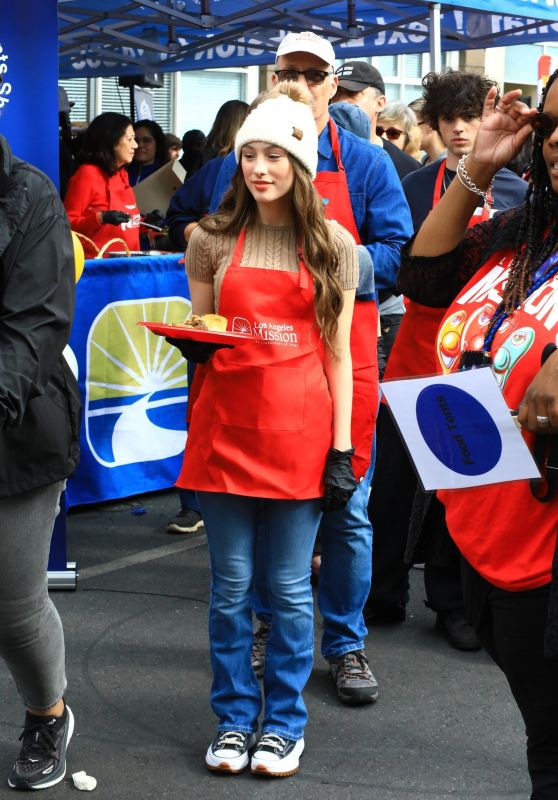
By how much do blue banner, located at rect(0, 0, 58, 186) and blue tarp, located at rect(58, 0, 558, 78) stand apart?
19.0ft

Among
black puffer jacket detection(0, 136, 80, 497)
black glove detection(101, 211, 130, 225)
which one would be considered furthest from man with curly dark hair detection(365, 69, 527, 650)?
black glove detection(101, 211, 130, 225)

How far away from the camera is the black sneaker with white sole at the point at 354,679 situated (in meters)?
3.82

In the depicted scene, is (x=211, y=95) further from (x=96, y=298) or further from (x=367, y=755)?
(x=367, y=755)

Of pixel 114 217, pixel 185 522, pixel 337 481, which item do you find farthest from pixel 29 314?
pixel 114 217

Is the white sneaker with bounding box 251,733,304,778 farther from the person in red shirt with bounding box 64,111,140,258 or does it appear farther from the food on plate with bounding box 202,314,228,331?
the person in red shirt with bounding box 64,111,140,258

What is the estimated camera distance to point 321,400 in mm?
3283

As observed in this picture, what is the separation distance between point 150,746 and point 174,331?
1.32 m

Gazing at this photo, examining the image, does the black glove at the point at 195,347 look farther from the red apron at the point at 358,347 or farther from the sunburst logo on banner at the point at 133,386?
the sunburst logo on banner at the point at 133,386

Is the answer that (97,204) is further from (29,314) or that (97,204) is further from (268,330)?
(29,314)

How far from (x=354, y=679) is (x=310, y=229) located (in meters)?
1.52

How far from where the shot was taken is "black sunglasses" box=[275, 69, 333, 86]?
12.9ft

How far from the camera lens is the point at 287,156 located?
327 centimetres

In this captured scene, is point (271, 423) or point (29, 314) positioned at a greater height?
point (29, 314)

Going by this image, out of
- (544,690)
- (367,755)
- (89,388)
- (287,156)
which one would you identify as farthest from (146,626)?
(544,690)
